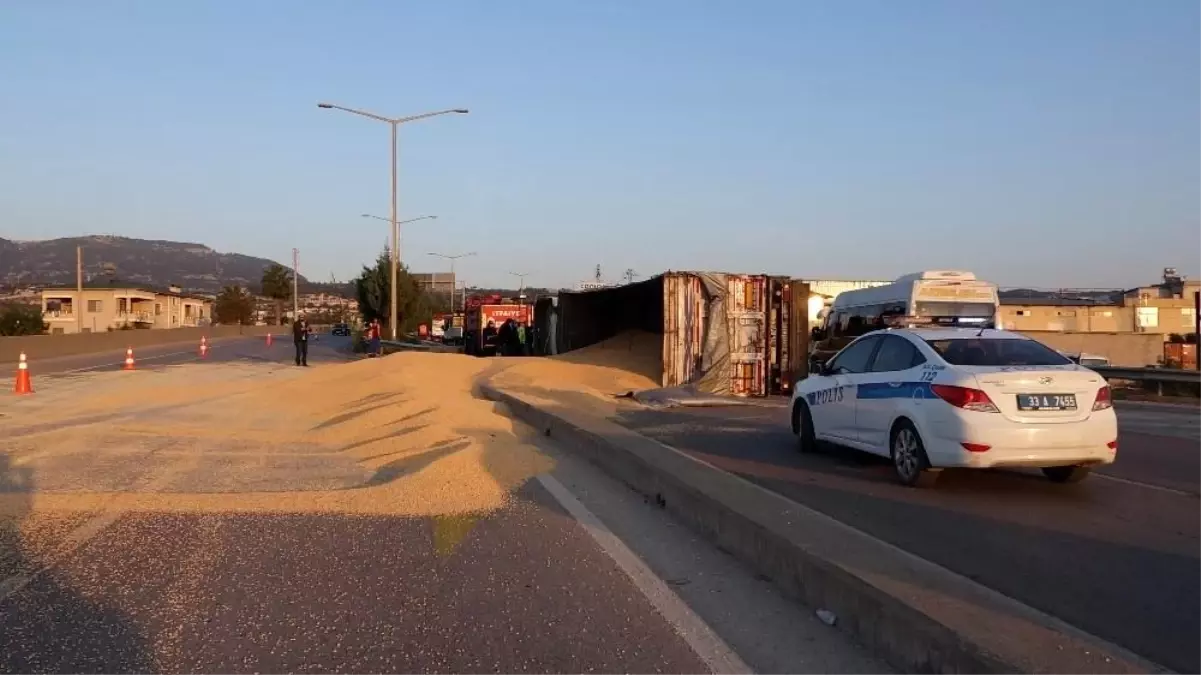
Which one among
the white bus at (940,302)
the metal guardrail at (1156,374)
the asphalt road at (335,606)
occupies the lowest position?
the asphalt road at (335,606)

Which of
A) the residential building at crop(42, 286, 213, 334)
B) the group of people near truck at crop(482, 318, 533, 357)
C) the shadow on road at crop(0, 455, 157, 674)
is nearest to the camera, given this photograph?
the shadow on road at crop(0, 455, 157, 674)

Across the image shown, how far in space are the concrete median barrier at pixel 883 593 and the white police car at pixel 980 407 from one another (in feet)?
6.36

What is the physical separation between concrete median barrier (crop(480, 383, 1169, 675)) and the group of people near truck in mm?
35413

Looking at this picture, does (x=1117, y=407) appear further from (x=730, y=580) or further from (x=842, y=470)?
(x=730, y=580)

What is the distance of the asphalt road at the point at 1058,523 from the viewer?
621 cm

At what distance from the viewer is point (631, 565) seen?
25.0 feet

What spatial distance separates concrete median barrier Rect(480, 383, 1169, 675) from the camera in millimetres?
4918

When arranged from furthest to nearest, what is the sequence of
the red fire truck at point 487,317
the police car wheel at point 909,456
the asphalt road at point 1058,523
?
the red fire truck at point 487,317 → the police car wheel at point 909,456 → the asphalt road at point 1058,523

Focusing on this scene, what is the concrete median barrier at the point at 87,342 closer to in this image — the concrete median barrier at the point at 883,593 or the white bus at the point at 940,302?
the white bus at the point at 940,302

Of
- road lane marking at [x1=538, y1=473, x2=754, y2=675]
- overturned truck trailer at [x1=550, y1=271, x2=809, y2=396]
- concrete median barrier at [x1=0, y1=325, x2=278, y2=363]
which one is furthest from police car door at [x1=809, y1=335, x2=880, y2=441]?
concrete median barrier at [x1=0, y1=325, x2=278, y2=363]

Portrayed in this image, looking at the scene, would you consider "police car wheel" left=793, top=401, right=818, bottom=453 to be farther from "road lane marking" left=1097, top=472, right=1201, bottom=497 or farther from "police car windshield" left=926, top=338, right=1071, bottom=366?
"road lane marking" left=1097, top=472, right=1201, bottom=497

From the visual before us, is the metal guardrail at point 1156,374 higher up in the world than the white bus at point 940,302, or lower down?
lower down

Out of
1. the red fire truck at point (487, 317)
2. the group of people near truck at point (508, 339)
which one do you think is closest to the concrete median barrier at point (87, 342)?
the red fire truck at point (487, 317)

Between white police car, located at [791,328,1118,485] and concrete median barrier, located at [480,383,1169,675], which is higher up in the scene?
white police car, located at [791,328,1118,485]
